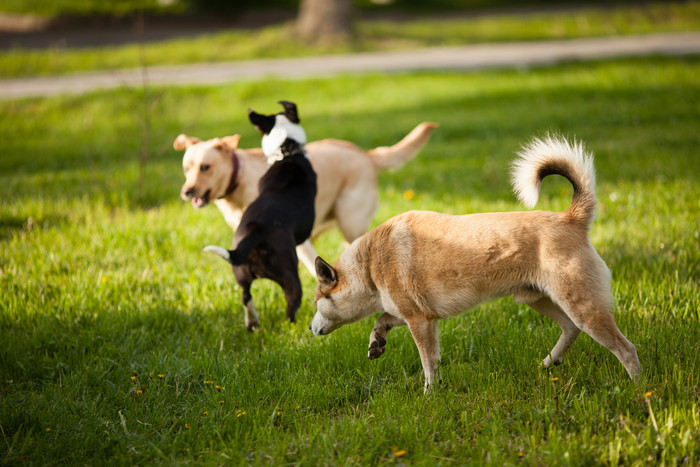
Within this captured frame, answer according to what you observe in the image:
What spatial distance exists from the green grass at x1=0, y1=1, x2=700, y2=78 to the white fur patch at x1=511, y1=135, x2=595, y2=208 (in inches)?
563

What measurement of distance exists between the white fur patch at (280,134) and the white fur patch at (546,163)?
6.59ft

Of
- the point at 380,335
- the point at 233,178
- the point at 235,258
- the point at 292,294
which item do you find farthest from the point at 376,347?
the point at 233,178

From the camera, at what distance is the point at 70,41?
21.6 m

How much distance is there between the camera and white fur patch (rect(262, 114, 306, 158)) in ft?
16.3

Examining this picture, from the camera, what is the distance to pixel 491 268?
3367mm

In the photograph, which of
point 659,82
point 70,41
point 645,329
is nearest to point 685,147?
point 659,82

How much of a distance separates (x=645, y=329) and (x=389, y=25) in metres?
21.5

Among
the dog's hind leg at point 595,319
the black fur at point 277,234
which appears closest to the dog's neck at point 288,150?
the black fur at point 277,234

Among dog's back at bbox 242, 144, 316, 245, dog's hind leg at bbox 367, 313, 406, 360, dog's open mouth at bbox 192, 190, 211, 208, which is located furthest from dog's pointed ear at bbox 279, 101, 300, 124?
dog's hind leg at bbox 367, 313, 406, 360

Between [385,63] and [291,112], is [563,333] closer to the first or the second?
[291,112]

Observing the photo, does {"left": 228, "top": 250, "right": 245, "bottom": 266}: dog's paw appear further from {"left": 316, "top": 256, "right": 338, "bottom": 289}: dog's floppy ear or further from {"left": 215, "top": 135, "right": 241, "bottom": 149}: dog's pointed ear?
{"left": 215, "top": 135, "right": 241, "bottom": 149}: dog's pointed ear

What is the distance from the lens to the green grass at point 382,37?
17344mm

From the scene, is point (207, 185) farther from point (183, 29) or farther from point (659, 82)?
point (183, 29)

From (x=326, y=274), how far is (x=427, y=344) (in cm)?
74
